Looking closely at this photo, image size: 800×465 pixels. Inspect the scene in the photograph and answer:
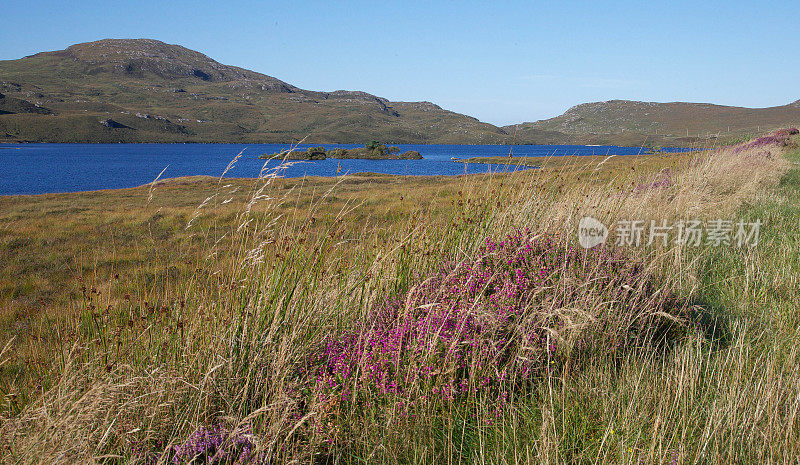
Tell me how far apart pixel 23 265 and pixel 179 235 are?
3708mm

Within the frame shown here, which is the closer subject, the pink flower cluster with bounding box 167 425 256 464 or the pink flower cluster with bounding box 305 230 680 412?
the pink flower cluster with bounding box 167 425 256 464

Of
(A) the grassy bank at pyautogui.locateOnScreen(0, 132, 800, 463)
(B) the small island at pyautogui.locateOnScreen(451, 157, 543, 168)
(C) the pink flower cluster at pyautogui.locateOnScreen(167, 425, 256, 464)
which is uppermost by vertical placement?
(B) the small island at pyautogui.locateOnScreen(451, 157, 543, 168)

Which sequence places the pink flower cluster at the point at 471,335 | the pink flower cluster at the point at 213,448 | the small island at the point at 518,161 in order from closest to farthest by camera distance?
the pink flower cluster at the point at 213,448 → the pink flower cluster at the point at 471,335 → the small island at the point at 518,161

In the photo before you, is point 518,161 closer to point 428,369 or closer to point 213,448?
point 428,369

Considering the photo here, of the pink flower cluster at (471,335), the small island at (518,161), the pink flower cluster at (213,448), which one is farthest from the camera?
the small island at (518,161)

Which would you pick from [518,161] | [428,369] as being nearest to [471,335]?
[428,369]

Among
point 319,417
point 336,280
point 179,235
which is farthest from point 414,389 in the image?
point 179,235

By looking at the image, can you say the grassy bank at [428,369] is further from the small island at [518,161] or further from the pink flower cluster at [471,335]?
the small island at [518,161]

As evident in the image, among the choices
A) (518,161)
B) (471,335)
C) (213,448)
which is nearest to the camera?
(213,448)

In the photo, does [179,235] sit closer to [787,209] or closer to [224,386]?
[224,386]

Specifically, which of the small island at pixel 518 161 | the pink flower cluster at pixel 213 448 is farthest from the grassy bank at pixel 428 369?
the small island at pixel 518 161

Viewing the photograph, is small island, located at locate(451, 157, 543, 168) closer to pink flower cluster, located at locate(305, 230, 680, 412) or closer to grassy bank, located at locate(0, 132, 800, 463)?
grassy bank, located at locate(0, 132, 800, 463)

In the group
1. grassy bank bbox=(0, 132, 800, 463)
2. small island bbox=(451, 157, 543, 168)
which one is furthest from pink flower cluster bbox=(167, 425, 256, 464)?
small island bbox=(451, 157, 543, 168)

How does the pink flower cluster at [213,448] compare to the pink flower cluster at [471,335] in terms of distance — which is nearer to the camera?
the pink flower cluster at [213,448]
